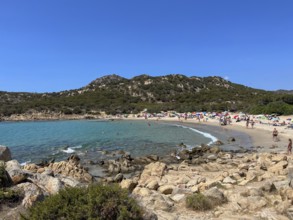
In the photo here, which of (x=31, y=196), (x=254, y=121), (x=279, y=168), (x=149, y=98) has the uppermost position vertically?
(x=149, y=98)

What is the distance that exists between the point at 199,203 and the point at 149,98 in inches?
4844

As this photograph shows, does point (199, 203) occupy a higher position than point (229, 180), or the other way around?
point (199, 203)

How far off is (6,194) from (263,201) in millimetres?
7441

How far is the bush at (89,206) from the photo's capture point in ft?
18.4

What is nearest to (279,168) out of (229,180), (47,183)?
(229,180)

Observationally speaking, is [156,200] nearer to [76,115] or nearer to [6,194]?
[6,194]

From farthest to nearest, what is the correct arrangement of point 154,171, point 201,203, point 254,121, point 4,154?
point 254,121
point 154,171
point 4,154
point 201,203

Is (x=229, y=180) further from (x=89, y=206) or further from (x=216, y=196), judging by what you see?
(x=89, y=206)

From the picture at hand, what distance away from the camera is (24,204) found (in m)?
6.77

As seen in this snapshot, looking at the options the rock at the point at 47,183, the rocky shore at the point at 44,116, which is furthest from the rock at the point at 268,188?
the rocky shore at the point at 44,116

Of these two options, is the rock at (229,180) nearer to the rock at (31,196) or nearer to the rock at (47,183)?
the rock at (47,183)

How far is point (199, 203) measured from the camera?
368 inches

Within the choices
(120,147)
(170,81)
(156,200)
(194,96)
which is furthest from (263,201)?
(170,81)

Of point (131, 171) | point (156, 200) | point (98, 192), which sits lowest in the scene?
point (131, 171)
